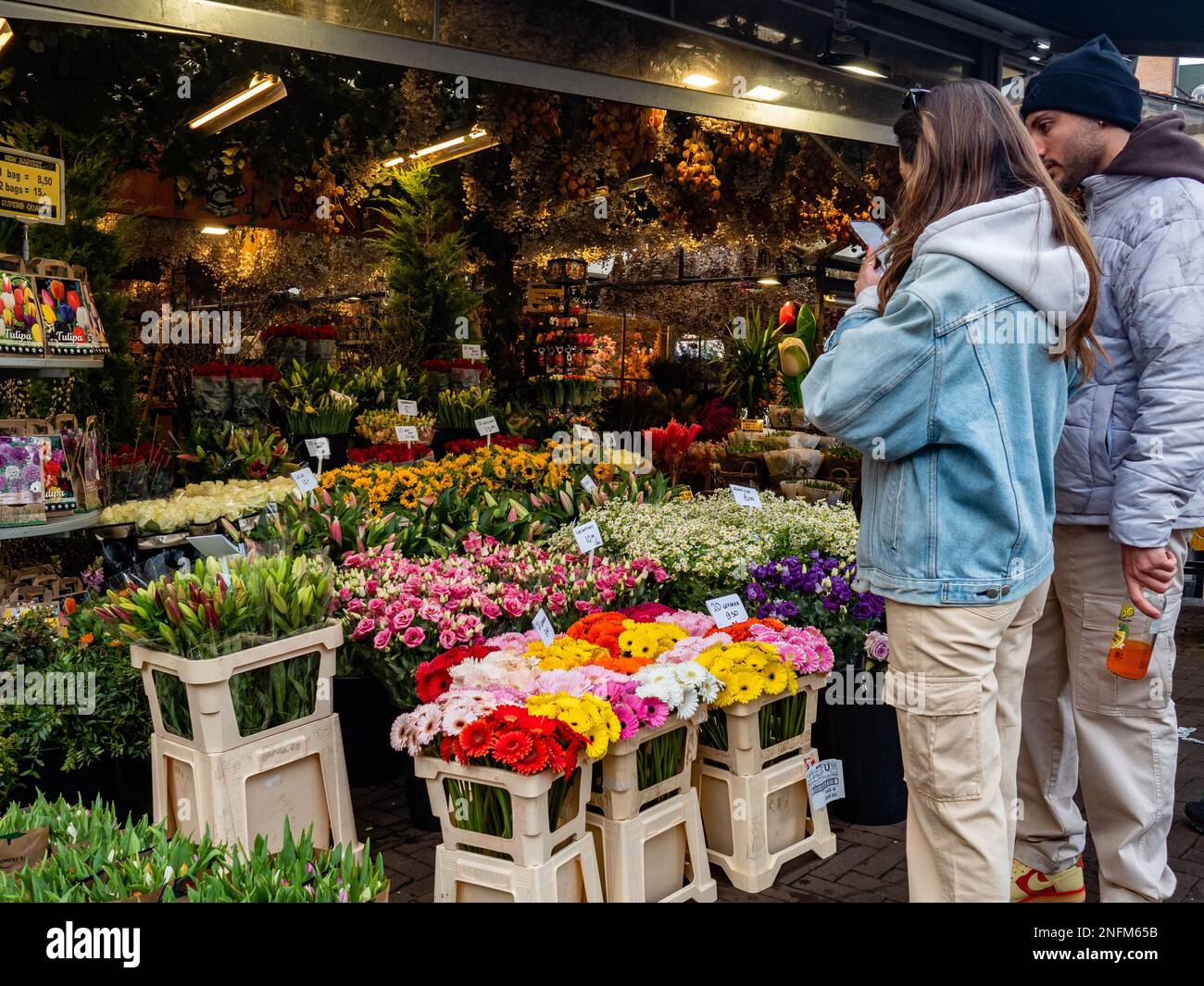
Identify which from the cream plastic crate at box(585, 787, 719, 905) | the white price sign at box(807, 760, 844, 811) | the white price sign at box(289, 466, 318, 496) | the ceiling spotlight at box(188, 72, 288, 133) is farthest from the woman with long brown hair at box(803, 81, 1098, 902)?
the ceiling spotlight at box(188, 72, 288, 133)

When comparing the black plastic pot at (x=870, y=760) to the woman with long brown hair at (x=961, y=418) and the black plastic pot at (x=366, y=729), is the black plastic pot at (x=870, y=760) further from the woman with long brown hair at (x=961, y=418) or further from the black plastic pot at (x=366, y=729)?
the black plastic pot at (x=366, y=729)

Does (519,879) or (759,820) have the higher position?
(519,879)

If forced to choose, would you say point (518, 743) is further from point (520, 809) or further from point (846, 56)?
point (846, 56)

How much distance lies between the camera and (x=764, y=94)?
414cm

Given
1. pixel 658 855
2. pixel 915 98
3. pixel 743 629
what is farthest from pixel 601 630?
pixel 915 98

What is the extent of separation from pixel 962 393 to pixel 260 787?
191 cm

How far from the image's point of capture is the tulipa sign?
10.7 feet

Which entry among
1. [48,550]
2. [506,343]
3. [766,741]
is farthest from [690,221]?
[766,741]

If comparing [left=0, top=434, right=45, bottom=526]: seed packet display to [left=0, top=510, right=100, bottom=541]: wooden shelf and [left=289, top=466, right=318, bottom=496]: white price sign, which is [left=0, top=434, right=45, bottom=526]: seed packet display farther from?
[left=289, top=466, right=318, bottom=496]: white price sign

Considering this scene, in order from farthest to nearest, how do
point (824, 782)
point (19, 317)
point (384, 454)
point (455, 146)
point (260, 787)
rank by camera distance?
point (455, 146) → point (384, 454) → point (19, 317) → point (824, 782) → point (260, 787)

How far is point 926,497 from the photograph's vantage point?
1.90 m

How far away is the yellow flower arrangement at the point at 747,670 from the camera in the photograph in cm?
269

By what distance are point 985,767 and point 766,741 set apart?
3.47 feet

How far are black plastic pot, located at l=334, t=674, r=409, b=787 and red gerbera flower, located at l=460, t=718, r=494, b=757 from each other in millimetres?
1241
